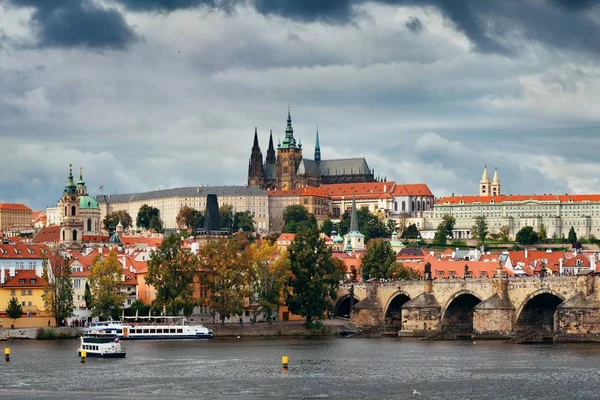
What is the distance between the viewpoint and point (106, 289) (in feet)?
338

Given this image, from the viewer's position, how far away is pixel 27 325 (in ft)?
323

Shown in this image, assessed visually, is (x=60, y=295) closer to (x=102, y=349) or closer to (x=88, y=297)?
(x=88, y=297)

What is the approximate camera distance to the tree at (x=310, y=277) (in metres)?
104

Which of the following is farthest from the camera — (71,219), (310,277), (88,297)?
(71,219)

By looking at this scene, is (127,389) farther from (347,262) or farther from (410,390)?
(347,262)

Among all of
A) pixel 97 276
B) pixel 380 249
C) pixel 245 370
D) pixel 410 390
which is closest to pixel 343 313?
pixel 380 249

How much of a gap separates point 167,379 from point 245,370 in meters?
5.67

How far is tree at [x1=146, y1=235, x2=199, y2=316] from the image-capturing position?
100 metres

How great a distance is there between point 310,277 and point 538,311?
1825cm

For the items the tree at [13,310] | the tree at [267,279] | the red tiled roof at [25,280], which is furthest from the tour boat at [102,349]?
the tree at [267,279]

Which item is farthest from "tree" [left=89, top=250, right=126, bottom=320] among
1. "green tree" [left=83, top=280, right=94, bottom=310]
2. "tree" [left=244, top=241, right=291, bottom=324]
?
"tree" [left=244, top=241, right=291, bottom=324]

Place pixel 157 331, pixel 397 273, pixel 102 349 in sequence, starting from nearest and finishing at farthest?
pixel 102 349 < pixel 157 331 < pixel 397 273

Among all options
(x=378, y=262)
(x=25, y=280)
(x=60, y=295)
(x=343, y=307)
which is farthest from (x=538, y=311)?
(x=25, y=280)

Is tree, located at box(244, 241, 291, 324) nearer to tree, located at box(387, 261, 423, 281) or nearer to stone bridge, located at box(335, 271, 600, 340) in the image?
stone bridge, located at box(335, 271, 600, 340)
